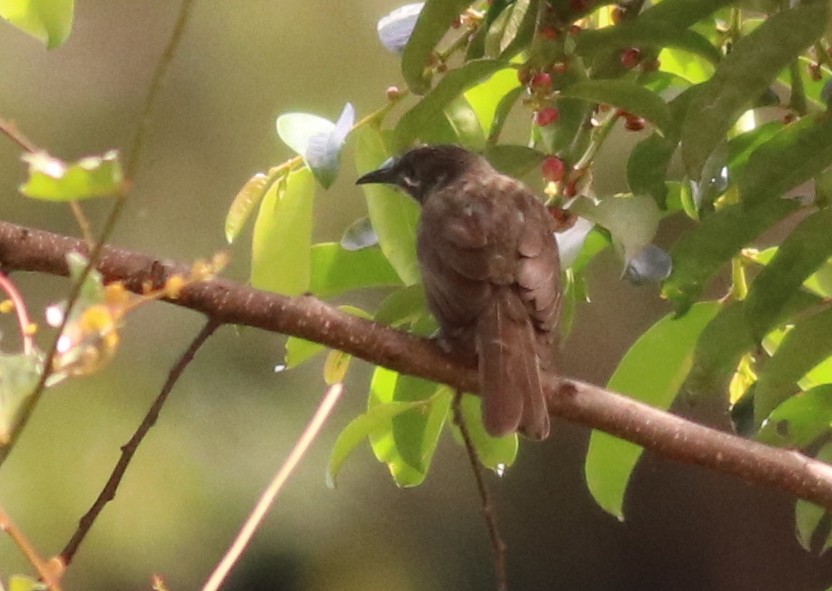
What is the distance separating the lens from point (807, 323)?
1.11 meters

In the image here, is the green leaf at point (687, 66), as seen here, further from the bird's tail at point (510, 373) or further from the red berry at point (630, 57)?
the bird's tail at point (510, 373)

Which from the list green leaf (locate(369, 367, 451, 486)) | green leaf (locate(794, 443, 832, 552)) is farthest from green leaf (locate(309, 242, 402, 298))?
green leaf (locate(794, 443, 832, 552))

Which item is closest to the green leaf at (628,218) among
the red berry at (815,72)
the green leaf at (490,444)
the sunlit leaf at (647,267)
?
the sunlit leaf at (647,267)

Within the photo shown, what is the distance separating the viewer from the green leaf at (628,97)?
1091 mm

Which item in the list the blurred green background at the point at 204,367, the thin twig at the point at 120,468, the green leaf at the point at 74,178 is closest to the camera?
the green leaf at the point at 74,178

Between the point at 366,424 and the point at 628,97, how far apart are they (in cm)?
48

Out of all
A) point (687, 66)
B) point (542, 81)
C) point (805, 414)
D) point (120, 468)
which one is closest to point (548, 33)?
point (542, 81)

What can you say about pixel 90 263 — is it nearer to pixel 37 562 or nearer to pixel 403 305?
pixel 37 562

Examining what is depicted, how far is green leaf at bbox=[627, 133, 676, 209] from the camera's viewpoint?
118 centimetres

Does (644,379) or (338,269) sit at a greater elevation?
(338,269)

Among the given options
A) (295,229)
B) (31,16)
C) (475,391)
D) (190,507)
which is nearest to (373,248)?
(295,229)

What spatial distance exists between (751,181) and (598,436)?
42cm

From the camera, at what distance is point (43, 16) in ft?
3.63

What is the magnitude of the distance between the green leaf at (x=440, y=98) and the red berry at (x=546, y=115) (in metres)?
0.08
